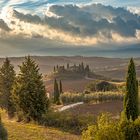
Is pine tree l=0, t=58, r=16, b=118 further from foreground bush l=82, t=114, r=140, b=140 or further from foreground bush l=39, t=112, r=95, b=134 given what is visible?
foreground bush l=82, t=114, r=140, b=140

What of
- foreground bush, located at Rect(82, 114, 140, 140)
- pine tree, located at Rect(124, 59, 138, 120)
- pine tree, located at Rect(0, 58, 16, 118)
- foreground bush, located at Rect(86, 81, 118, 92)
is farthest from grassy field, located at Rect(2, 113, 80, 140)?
foreground bush, located at Rect(86, 81, 118, 92)

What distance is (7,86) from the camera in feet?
284

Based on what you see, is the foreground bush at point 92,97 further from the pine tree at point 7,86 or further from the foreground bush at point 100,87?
the pine tree at point 7,86

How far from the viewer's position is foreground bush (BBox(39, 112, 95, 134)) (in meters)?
70.0

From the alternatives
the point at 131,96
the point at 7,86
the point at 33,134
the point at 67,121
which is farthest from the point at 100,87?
the point at 131,96

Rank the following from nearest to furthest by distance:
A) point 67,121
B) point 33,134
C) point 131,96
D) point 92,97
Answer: point 131,96
point 33,134
point 67,121
point 92,97

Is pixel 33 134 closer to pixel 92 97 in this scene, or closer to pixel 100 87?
pixel 92 97

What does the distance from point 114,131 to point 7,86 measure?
5048 centimetres

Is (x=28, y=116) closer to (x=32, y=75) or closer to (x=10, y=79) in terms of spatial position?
(x=32, y=75)

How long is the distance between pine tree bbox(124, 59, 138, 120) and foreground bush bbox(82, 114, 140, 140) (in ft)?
39.0

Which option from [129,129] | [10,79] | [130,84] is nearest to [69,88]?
[10,79]

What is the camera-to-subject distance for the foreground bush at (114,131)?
127 feet

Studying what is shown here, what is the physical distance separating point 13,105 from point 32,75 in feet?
31.1

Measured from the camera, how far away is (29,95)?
75.9m
